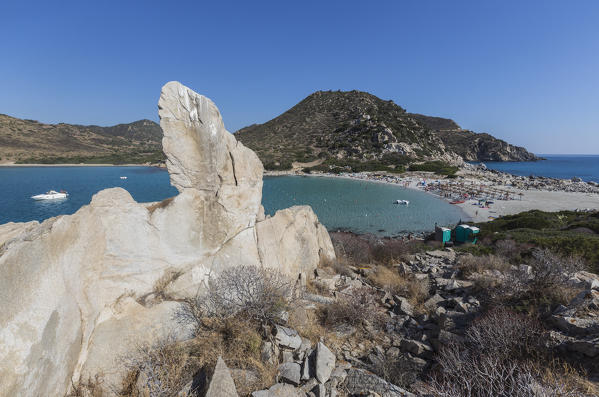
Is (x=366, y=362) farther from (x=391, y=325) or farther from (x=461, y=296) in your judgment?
(x=461, y=296)

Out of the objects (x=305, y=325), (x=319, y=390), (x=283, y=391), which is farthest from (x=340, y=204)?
(x=283, y=391)

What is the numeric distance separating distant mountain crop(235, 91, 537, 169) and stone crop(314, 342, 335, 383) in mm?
79647

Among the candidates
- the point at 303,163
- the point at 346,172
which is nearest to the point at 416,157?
the point at 346,172

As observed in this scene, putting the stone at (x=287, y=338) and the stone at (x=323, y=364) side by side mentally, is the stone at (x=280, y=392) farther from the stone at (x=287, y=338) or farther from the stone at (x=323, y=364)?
the stone at (x=287, y=338)

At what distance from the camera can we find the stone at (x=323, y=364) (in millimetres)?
4137

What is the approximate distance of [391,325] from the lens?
6.23 m

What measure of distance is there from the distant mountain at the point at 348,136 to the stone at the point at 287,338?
259ft

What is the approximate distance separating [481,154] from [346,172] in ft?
456

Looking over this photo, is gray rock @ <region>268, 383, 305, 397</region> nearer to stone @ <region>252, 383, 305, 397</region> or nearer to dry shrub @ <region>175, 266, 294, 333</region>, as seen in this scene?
stone @ <region>252, 383, 305, 397</region>

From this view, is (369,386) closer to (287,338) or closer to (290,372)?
(290,372)

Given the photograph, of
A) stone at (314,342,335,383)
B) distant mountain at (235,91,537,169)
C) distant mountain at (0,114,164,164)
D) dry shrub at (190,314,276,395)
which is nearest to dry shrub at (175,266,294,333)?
dry shrub at (190,314,276,395)

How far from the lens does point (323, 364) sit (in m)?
4.32

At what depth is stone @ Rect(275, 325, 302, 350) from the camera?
4.79m

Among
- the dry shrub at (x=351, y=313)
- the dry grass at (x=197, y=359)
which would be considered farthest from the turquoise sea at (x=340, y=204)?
the dry grass at (x=197, y=359)
